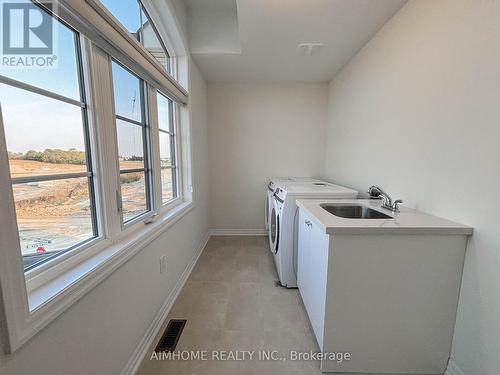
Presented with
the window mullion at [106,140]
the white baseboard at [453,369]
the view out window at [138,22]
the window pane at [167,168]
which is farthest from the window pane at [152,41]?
the white baseboard at [453,369]

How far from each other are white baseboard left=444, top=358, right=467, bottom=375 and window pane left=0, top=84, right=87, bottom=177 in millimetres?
2279

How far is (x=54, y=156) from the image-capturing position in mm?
917

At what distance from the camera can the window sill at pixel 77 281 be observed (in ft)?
2.35

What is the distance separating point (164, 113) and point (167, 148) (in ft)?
1.17

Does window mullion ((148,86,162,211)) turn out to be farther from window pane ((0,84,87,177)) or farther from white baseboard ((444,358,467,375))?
white baseboard ((444,358,467,375))

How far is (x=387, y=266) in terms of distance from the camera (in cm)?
116

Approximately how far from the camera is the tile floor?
1.31 meters

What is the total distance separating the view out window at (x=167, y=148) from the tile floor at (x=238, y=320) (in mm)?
966

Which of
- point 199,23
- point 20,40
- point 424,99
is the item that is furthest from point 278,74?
point 20,40

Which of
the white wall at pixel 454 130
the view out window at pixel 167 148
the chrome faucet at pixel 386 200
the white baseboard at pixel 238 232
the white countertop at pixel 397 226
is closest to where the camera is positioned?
the white wall at pixel 454 130

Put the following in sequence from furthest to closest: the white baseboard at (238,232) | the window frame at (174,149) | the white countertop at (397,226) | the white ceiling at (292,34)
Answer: the white baseboard at (238,232)
the window frame at (174,149)
the white ceiling at (292,34)
the white countertop at (397,226)

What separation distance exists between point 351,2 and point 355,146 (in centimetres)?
128

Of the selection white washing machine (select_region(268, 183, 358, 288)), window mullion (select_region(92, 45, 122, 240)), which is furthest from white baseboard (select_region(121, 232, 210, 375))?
white washing machine (select_region(268, 183, 358, 288))

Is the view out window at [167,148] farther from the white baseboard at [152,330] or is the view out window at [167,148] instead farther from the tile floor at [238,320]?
the tile floor at [238,320]
